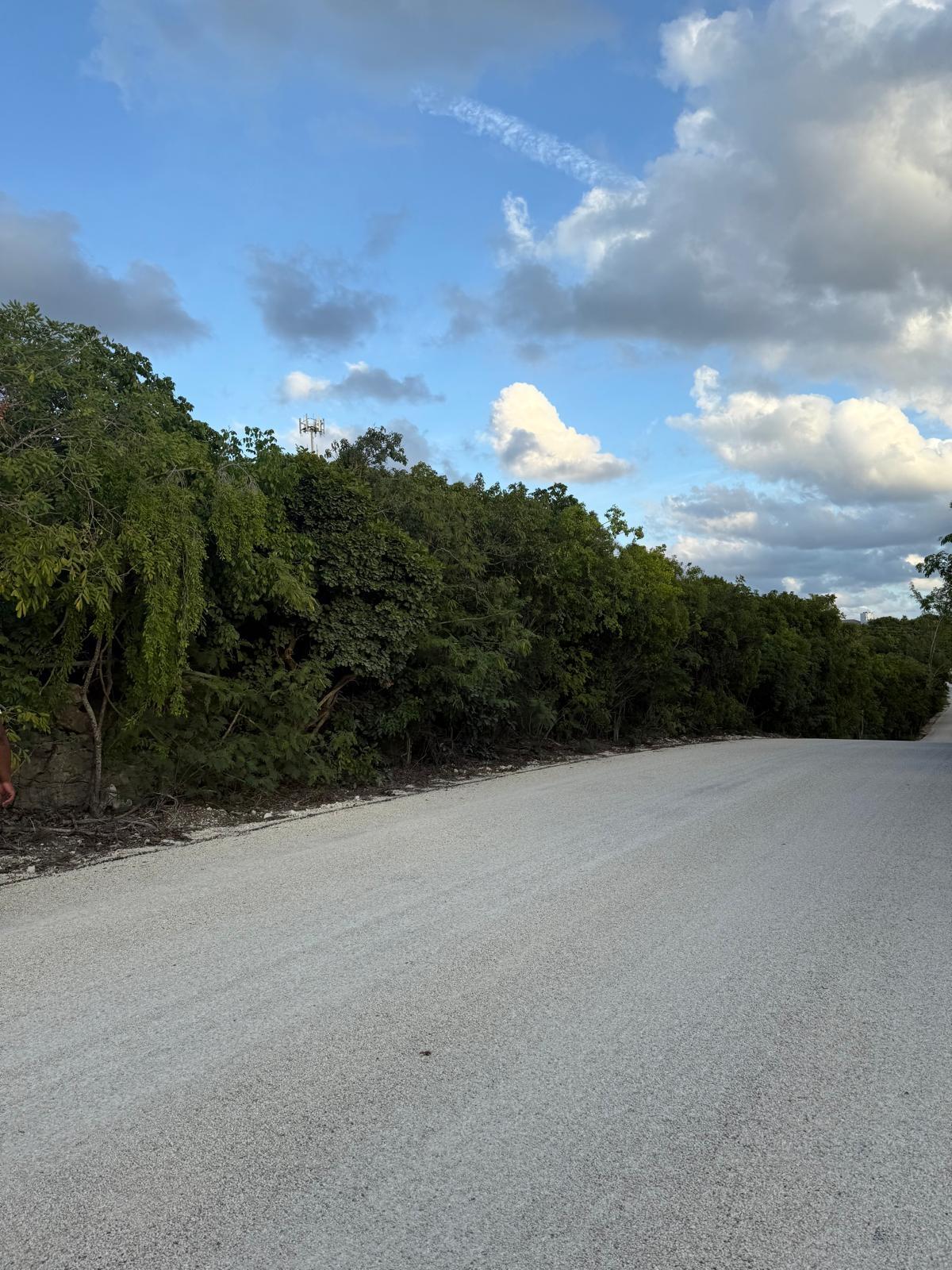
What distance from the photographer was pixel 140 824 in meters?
8.54

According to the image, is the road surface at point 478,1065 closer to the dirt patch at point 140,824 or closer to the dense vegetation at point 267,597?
the dirt patch at point 140,824

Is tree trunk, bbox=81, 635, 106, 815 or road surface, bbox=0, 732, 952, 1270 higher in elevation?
tree trunk, bbox=81, 635, 106, 815

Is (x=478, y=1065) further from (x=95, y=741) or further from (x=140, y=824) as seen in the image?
(x=95, y=741)

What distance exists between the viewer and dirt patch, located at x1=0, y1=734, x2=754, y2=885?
7340 mm

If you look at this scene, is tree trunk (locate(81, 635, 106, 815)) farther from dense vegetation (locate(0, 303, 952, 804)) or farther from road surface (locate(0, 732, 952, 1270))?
road surface (locate(0, 732, 952, 1270))

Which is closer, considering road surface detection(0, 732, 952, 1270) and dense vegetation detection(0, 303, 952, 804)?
road surface detection(0, 732, 952, 1270)

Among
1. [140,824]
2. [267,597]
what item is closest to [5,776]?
[140,824]

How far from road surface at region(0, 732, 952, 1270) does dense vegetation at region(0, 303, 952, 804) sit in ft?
7.93

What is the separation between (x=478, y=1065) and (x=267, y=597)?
7.28 metres

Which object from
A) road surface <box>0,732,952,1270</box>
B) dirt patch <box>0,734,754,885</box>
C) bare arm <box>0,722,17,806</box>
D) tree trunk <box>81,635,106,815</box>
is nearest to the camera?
road surface <box>0,732,952,1270</box>

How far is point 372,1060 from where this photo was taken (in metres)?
3.59

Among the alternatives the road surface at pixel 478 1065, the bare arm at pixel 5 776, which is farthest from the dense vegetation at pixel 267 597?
the road surface at pixel 478 1065

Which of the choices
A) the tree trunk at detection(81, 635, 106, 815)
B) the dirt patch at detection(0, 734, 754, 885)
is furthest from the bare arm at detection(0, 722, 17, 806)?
the tree trunk at detection(81, 635, 106, 815)

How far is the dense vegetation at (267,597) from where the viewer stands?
7.48 metres
